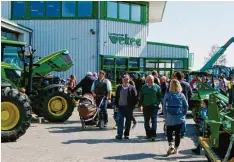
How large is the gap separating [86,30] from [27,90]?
42.6 feet

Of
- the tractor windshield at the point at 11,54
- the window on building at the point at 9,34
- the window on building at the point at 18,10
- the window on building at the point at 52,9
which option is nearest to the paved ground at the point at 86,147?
the tractor windshield at the point at 11,54

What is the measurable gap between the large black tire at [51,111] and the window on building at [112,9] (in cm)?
1338

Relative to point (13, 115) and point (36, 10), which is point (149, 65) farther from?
point (13, 115)

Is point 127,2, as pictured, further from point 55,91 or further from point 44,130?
point 44,130

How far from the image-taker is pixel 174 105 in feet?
29.1

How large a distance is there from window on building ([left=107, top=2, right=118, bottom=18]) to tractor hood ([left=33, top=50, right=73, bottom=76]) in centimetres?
1082

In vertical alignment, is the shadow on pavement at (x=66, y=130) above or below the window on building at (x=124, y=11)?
below

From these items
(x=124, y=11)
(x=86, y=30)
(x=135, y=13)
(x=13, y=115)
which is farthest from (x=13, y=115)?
(x=135, y=13)

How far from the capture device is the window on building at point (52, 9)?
2680cm

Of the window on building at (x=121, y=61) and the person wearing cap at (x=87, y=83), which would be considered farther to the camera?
the window on building at (x=121, y=61)

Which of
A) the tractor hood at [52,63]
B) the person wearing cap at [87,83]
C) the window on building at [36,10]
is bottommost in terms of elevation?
the person wearing cap at [87,83]

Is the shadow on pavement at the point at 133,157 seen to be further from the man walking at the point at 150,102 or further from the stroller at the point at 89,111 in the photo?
the stroller at the point at 89,111

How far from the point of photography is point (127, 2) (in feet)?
92.2

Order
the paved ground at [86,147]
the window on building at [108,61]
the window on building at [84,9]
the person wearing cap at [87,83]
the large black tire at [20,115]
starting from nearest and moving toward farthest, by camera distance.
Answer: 1. the paved ground at [86,147]
2. the large black tire at [20,115]
3. the person wearing cap at [87,83]
4. the window on building at [84,9]
5. the window on building at [108,61]
